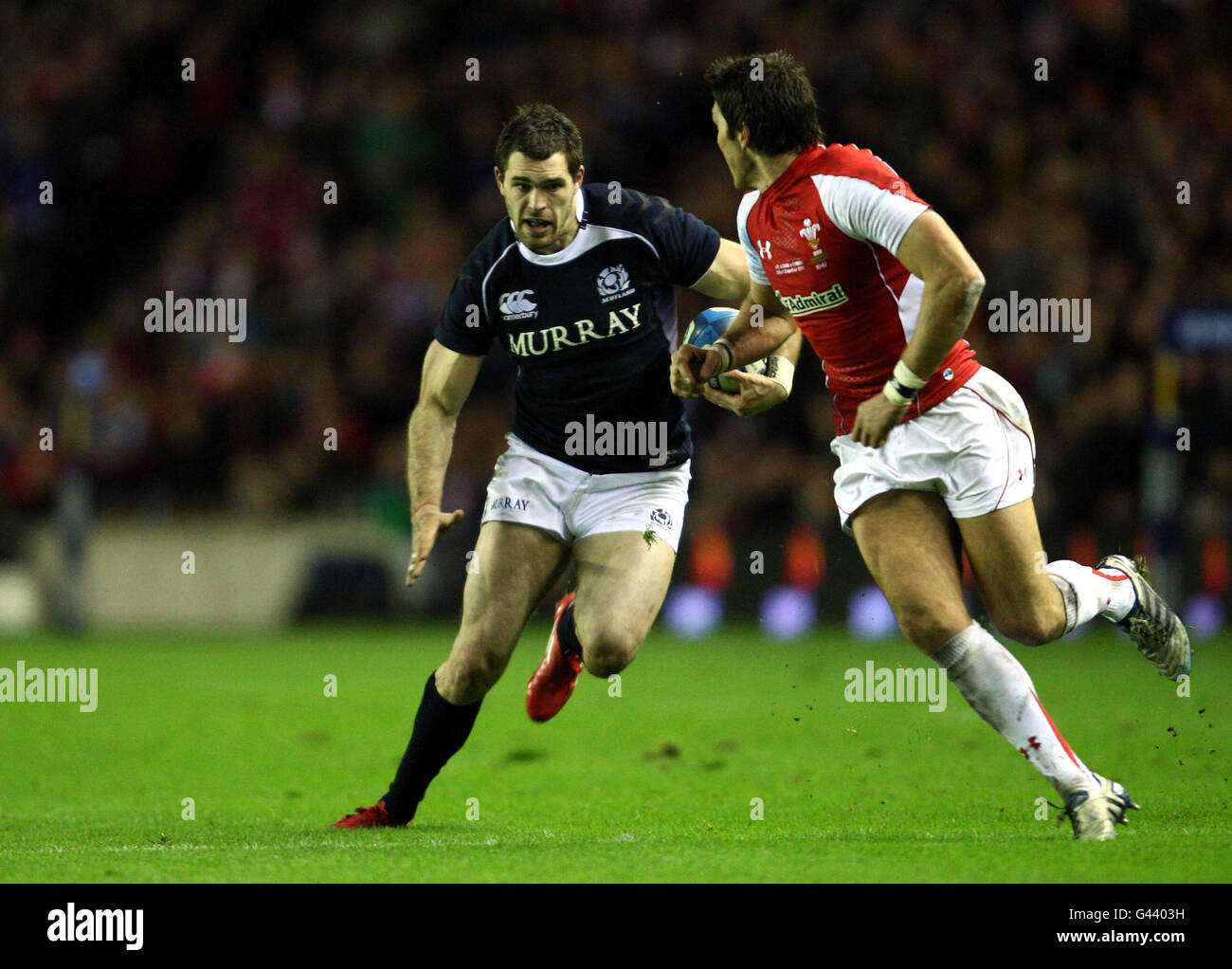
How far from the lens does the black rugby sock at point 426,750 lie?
20.0 feet

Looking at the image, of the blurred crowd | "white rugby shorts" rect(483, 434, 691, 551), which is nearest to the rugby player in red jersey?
"white rugby shorts" rect(483, 434, 691, 551)

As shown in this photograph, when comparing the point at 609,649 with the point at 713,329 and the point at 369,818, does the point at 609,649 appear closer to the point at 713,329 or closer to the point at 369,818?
the point at 369,818

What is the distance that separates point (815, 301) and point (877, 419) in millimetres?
568

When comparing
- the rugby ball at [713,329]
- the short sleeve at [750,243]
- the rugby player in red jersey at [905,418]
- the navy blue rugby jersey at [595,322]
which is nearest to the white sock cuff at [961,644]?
the rugby player in red jersey at [905,418]

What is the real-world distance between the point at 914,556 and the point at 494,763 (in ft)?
10.8

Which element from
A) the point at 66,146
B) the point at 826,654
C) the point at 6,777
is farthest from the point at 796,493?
the point at 66,146

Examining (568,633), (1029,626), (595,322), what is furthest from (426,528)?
(1029,626)

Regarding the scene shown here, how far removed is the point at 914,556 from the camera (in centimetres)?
555

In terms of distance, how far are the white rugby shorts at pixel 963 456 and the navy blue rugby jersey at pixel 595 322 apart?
106 centimetres

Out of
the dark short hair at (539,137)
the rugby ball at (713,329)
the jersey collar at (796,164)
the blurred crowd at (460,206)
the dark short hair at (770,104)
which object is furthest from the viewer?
the blurred crowd at (460,206)

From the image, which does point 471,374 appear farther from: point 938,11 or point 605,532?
point 938,11

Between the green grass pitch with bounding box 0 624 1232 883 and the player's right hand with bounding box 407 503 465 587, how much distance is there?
0.94 m

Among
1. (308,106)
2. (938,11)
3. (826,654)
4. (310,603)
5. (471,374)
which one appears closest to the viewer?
(471,374)

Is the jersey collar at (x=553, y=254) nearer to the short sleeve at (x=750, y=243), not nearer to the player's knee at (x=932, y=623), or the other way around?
the short sleeve at (x=750, y=243)
